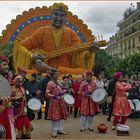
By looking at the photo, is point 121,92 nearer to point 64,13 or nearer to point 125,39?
point 64,13

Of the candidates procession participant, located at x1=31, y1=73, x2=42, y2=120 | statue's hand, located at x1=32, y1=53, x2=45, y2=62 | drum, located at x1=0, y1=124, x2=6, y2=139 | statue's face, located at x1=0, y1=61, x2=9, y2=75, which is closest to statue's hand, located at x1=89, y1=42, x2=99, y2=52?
statue's hand, located at x1=32, y1=53, x2=45, y2=62

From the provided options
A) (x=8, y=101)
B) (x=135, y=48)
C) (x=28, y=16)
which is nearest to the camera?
(x=8, y=101)

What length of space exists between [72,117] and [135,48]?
57939mm

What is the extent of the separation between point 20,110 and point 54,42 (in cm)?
1045

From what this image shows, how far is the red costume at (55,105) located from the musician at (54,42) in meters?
8.17

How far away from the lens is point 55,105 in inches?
368

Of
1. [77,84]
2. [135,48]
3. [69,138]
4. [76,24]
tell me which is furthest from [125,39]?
[69,138]

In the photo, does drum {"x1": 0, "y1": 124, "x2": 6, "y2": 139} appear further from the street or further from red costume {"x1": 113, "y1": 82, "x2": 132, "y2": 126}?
red costume {"x1": 113, "y1": 82, "x2": 132, "y2": 126}

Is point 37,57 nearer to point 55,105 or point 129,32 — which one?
point 55,105

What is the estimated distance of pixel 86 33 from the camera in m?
19.9

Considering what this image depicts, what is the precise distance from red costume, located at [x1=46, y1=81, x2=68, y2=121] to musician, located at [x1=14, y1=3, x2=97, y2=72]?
8.17 m

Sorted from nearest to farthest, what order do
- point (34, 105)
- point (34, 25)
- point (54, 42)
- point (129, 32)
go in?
1. point (34, 105)
2. point (54, 42)
3. point (34, 25)
4. point (129, 32)

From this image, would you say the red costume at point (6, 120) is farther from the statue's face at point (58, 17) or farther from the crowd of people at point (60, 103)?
the statue's face at point (58, 17)

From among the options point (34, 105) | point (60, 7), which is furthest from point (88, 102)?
point (60, 7)
